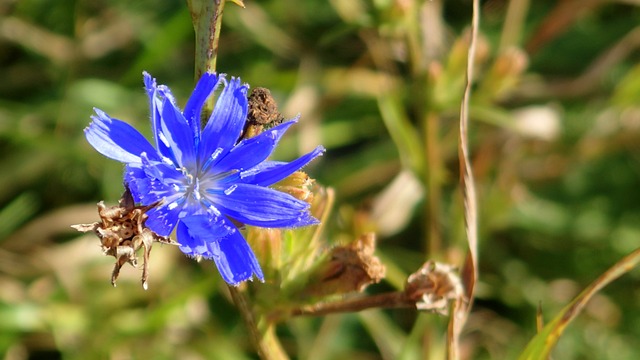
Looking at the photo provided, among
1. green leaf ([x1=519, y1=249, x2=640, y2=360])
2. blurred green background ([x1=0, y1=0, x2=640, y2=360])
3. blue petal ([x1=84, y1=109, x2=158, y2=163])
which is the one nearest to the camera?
blue petal ([x1=84, y1=109, x2=158, y2=163])

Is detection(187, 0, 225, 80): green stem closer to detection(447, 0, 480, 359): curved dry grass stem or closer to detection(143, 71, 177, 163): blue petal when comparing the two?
detection(143, 71, 177, 163): blue petal

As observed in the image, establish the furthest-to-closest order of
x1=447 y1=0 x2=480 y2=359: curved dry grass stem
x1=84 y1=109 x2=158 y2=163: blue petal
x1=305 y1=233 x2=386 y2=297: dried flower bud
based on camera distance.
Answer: x1=447 y1=0 x2=480 y2=359: curved dry grass stem < x1=305 y1=233 x2=386 y2=297: dried flower bud < x1=84 y1=109 x2=158 y2=163: blue petal

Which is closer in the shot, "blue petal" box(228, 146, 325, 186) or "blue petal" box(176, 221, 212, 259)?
"blue petal" box(176, 221, 212, 259)

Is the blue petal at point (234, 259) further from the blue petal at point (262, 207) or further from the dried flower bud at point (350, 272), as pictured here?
the dried flower bud at point (350, 272)

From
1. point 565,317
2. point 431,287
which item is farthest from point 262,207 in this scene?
point 565,317

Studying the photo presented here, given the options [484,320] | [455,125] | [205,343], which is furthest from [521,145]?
[205,343]

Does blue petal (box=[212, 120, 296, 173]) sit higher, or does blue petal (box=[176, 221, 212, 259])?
blue petal (box=[212, 120, 296, 173])

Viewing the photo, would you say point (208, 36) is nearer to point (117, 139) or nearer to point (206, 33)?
point (206, 33)

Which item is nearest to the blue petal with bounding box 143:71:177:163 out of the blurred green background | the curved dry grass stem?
the curved dry grass stem
